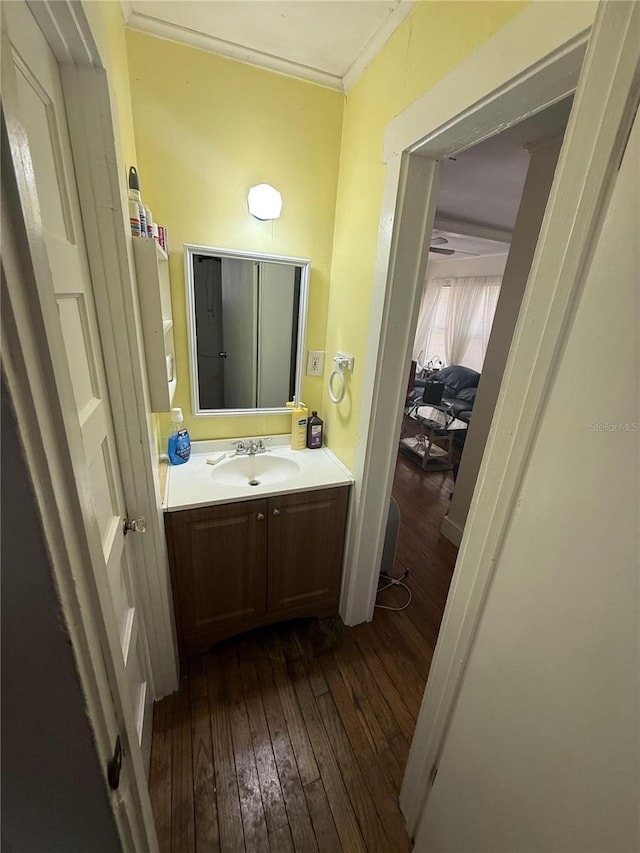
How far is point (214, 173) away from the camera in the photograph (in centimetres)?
135

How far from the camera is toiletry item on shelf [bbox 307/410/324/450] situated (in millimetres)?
1790

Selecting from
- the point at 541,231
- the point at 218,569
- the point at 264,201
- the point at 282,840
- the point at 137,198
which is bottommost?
the point at 282,840

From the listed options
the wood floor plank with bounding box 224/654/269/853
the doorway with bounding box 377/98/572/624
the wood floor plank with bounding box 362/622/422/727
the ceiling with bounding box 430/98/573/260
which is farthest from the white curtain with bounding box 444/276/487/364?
the wood floor plank with bounding box 224/654/269/853

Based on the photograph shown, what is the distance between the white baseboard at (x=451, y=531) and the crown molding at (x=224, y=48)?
2.51m

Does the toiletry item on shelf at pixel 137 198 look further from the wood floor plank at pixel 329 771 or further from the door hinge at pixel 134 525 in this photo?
the wood floor plank at pixel 329 771

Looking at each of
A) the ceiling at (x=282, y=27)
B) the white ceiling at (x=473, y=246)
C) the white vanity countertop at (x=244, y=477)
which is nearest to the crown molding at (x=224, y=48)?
the ceiling at (x=282, y=27)

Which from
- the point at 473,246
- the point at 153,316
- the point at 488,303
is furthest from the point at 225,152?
the point at 488,303

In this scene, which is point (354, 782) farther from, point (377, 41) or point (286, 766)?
point (377, 41)

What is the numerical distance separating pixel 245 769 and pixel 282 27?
2.50 metres

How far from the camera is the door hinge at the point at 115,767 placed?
1.52ft

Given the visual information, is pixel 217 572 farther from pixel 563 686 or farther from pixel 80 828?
pixel 563 686

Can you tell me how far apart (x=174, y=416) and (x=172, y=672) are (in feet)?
3.45

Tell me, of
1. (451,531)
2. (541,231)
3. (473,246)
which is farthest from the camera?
(473,246)

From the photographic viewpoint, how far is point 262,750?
1.25 meters
